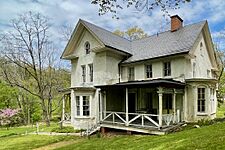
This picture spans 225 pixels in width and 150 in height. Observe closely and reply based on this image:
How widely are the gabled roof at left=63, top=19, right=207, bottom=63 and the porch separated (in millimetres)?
2761

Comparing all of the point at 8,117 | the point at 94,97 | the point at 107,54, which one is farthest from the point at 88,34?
the point at 8,117

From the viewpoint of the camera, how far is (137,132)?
15609mm

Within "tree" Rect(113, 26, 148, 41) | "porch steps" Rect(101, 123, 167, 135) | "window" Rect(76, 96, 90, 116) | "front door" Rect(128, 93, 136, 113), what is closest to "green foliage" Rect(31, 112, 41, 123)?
"tree" Rect(113, 26, 148, 41)

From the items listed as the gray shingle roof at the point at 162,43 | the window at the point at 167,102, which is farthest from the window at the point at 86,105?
the window at the point at 167,102

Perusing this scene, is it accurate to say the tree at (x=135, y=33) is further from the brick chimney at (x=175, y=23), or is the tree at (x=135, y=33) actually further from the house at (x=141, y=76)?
the brick chimney at (x=175, y=23)

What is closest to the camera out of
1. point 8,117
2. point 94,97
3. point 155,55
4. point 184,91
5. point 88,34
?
point 184,91

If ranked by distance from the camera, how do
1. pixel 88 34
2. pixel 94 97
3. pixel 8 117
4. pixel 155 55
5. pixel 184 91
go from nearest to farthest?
pixel 184 91, pixel 155 55, pixel 94 97, pixel 88 34, pixel 8 117

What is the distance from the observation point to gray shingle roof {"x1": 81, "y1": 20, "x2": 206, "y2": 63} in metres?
18.1

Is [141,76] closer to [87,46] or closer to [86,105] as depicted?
[86,105]

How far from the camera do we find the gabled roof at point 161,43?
714 inches

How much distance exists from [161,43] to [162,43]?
140 millimetres

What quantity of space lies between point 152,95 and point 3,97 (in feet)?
94.5

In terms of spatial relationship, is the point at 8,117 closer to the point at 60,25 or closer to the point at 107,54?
the point at 60,25

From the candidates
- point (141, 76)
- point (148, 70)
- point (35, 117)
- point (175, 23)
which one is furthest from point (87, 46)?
point (35, 117)
